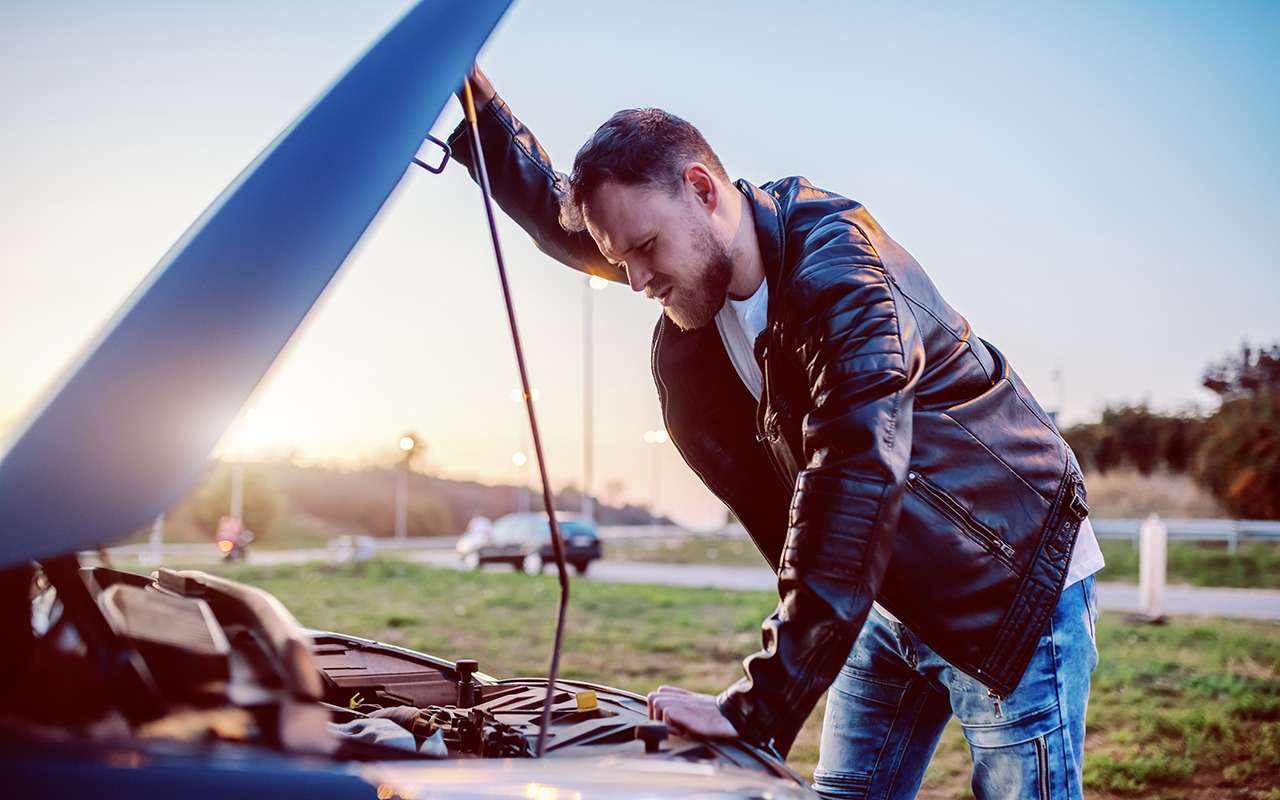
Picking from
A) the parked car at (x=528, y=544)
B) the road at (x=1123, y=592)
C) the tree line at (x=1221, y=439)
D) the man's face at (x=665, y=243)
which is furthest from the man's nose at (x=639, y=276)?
the tree line at (x=1221, y=439)

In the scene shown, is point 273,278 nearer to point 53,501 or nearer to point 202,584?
point 53,501

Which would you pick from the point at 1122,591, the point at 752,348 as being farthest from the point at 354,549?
the point at 752,348

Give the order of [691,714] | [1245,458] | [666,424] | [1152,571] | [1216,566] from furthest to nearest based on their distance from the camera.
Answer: [1245,458] < [1216,566] < [1152,571] < [666,424] < [691,714]

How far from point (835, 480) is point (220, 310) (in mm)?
913

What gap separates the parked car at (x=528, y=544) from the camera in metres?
20.8

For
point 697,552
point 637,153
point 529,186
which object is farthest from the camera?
point 697,552

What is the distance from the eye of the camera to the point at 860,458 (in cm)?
155

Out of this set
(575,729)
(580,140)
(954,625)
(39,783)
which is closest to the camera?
(39,783)

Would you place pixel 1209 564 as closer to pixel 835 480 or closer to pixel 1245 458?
pixel 1245 458

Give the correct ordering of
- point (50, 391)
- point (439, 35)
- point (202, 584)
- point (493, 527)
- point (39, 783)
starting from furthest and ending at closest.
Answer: point (493, 527)
point (202, 584)
point (439, 35)
point (50, 391)
point (39, 783)

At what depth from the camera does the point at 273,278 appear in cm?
117

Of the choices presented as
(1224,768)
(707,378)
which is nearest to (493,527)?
(1224,768)

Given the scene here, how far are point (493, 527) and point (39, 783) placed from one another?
2428cm

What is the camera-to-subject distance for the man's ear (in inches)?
70.9
